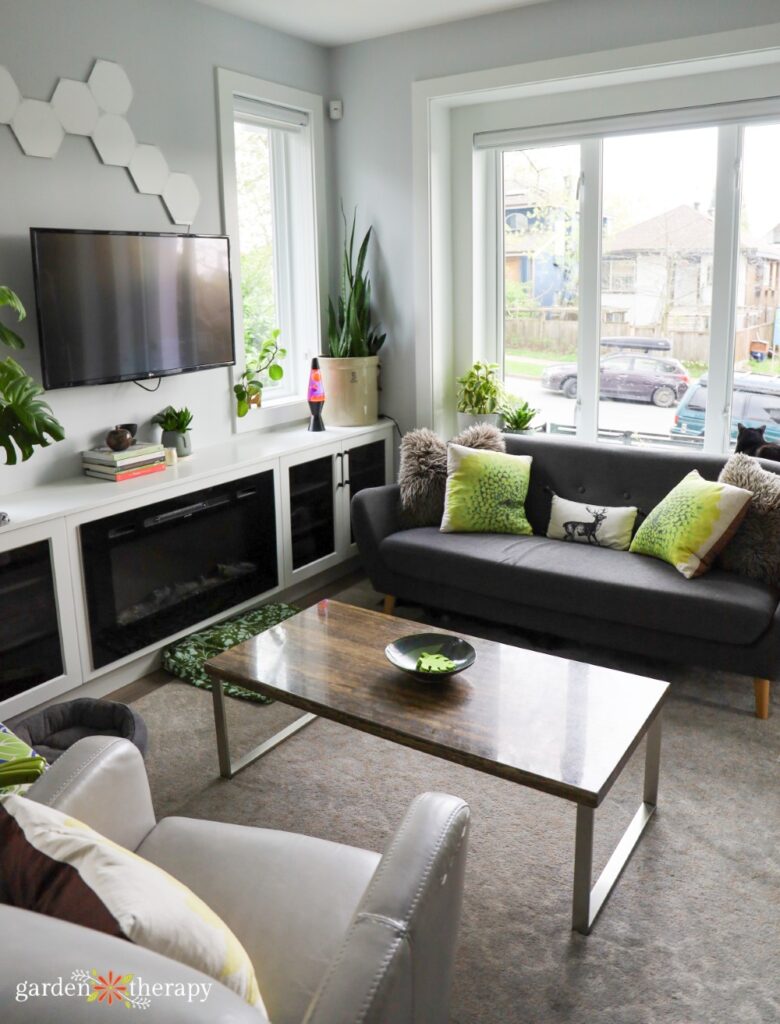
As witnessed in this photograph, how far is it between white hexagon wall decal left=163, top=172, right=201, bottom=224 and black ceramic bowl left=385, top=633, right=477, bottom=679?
2079 mm

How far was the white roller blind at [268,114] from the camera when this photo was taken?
3957 mm

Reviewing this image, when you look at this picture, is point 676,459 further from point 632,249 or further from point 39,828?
point 39,828

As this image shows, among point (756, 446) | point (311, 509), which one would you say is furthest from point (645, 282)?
point (311, 509)

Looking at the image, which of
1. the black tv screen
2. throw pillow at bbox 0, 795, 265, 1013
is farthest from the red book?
throw pillow at bbox 0, 795, 265, 1013

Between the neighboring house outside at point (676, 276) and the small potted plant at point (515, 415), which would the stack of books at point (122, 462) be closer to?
the small potted plant at point (515, 415)

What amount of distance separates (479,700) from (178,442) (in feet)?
6.11

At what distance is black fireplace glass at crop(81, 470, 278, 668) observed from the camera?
3.08 metres

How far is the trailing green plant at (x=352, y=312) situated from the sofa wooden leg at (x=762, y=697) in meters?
2.38

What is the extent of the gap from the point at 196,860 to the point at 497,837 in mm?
980

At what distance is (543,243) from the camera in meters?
4.25

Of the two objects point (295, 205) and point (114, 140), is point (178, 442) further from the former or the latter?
point (295, 205)

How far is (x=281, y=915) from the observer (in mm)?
1532

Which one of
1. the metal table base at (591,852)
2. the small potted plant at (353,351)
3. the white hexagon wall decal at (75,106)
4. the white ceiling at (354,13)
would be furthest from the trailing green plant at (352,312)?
the metal table base at (591,852)

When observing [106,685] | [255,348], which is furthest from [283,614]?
[255,348]
